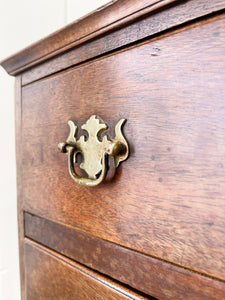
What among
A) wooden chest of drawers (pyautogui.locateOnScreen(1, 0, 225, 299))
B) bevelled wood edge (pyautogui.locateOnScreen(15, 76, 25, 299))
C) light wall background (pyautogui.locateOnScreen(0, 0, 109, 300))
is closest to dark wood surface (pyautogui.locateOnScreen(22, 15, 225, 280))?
wooden chest of drawers (pyautogui.locateOnScreen(1, 0, 225, 299))

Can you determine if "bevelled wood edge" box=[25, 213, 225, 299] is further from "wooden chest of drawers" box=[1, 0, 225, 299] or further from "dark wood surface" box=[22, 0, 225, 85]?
"dark wood surface" box=[22, 0, 225, 85]

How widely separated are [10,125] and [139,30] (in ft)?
1.95

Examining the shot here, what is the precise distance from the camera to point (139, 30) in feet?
0.96

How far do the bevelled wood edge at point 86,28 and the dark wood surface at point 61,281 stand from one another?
0.29m

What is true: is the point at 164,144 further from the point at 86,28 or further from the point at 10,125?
the point at 10,125

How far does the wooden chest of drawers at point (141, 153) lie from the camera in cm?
24

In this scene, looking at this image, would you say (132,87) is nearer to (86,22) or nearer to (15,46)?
(86,22)

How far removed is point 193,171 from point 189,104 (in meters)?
0.06

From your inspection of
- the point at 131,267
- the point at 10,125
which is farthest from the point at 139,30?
the point at 10,125

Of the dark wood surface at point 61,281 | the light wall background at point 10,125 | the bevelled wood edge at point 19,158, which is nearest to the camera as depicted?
the dark wood surface at point 61,281

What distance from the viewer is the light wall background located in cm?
77

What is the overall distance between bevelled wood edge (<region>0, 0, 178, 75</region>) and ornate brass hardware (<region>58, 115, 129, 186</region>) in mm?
101

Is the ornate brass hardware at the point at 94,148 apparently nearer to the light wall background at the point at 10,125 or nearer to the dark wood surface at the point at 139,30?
the dark wood surface at the point at 139,30

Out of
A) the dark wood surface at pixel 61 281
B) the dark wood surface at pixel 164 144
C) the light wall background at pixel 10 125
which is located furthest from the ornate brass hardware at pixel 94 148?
the light wall background at pixel 10 125
